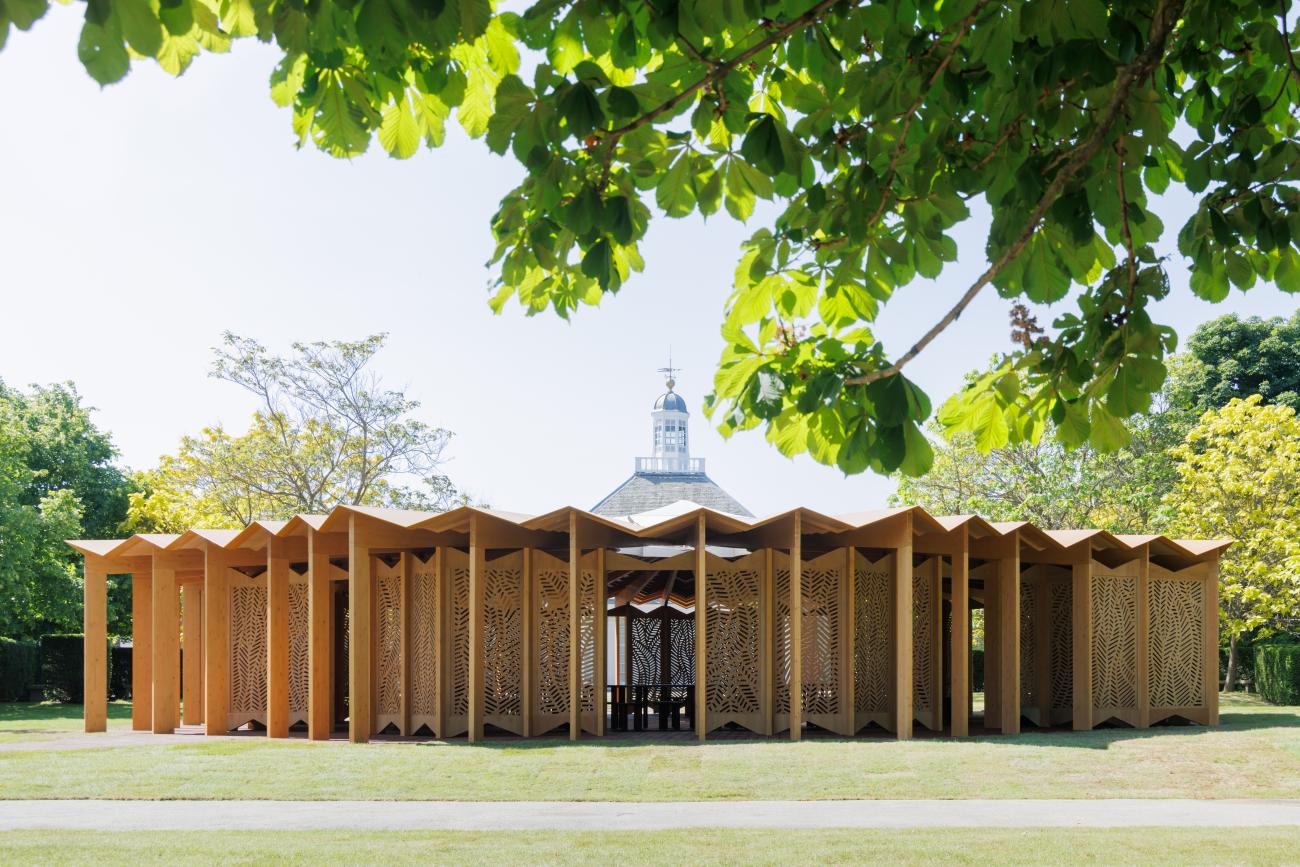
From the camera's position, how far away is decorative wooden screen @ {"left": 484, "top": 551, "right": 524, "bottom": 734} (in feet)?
54.7

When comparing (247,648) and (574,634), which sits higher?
(574,634)

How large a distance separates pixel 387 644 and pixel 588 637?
9.98 feet

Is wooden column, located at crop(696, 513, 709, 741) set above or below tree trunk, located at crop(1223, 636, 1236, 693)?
above

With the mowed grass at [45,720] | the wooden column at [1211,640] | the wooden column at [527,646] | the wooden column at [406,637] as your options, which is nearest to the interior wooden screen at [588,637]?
the wooden column at [527,646]

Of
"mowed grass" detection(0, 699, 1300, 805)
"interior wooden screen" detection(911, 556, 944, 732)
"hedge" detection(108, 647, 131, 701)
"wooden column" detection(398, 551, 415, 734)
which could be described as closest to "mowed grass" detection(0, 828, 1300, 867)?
"mowed grass" detection(0, 699, 1300, 805)

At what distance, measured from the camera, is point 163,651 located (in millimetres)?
19484

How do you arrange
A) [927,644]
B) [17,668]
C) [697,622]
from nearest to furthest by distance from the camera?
[697,622], [927,644], [17,668]

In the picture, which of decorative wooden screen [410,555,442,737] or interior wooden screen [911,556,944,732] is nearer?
decorative wooden screen [410,555,442,737]

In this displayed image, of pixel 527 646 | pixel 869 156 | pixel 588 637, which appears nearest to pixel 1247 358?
pixel 588 637

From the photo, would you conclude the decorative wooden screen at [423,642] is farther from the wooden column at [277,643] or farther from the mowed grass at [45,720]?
the mowed grass at [45,720]

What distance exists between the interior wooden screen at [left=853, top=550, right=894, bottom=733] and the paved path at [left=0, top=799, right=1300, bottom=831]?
583cm

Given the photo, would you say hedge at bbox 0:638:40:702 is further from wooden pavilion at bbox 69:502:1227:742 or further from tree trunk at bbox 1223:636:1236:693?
tree trunk at bbox 1223:636:1236:693

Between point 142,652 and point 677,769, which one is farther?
point 142,652

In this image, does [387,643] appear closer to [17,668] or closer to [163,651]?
[163,651]
